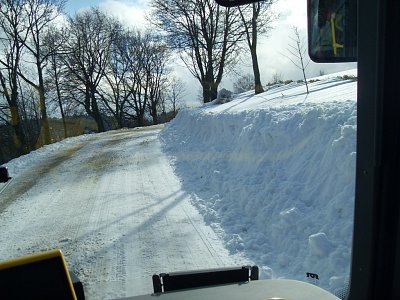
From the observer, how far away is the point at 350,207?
5.02 m

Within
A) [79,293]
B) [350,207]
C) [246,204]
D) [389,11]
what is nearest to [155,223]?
[246,204]

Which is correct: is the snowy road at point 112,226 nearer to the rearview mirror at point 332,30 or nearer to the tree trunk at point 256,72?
the rearview mirror at point 332,30

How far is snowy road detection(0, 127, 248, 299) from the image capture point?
16.6ft

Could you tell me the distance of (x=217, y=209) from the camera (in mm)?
7004

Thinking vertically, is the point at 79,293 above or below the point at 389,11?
below

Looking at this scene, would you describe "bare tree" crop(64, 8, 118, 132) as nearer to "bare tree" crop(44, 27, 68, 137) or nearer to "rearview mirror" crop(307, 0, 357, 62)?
"bare tree" crop(44, 27, 68, 137)

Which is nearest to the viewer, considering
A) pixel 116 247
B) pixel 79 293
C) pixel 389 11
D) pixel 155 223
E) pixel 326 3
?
pixel 389 11

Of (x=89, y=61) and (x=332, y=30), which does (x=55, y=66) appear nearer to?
(x=89, y=61)

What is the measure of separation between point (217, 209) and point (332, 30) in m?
5.49

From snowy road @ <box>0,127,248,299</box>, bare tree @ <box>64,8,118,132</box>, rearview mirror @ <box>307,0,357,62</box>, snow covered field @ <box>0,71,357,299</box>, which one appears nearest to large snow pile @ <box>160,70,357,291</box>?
snow covered field @ <box>0,71,357,299</box>

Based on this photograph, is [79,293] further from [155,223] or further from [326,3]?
[155,223]

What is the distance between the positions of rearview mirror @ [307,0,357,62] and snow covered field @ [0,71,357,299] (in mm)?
2883

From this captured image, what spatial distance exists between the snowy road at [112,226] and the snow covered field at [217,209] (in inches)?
0.9

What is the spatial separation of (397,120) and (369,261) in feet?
2.01
